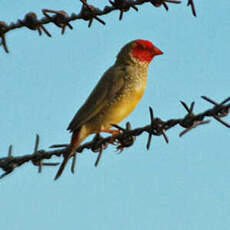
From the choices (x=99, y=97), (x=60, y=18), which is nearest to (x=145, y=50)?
(x=99, y=97)

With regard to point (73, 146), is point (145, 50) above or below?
→ above

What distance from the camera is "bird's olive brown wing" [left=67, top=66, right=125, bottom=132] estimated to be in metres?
5.07

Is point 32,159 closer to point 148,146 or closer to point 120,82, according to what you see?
point 148,146

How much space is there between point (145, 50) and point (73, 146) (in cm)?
182

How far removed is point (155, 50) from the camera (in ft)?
19.4

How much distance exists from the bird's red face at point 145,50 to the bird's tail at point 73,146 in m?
1.33

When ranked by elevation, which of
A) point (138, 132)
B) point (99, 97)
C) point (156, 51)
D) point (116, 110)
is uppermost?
point (156, 51)

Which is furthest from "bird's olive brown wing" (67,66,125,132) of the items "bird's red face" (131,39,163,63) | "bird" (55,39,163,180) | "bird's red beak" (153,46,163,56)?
"bird's red beak" (153,46,163,56)

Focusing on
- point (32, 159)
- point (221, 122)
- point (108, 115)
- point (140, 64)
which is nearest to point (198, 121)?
point (221, 122)

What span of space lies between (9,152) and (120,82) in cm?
203

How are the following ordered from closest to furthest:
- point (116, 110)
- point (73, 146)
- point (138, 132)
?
point (138, 132) → point (73, 146) → point (116, 110)

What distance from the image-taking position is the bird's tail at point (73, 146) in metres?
4.36

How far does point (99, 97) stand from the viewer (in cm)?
523

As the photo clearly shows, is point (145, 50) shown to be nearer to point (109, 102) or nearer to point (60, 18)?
point (109, 102)
